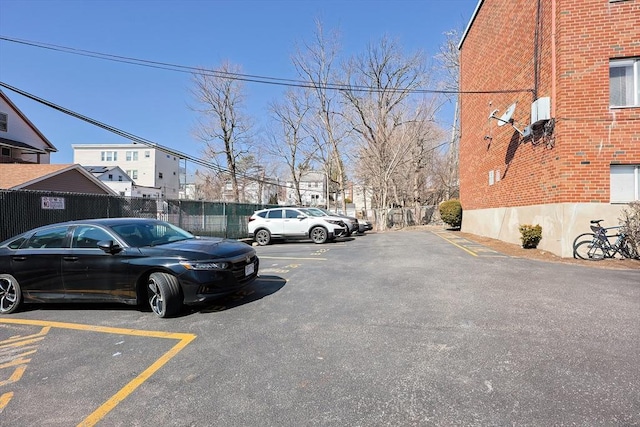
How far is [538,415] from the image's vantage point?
95.5 inches

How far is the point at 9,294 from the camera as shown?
554 centimetres

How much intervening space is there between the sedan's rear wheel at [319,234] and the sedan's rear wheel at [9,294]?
35.3 ft

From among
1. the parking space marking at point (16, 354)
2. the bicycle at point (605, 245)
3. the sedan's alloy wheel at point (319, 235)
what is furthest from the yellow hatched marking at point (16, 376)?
the sedan's alloy wheel at point (319, 235)

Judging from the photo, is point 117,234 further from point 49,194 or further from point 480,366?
point 49,194

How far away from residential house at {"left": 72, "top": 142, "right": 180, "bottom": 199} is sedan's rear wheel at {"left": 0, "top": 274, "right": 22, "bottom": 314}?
5250 centimetres

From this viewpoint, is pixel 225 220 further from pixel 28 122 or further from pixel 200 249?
pixel 28 122

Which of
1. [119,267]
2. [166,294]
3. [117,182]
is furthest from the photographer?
[117,182]

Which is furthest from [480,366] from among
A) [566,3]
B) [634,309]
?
[566,3]

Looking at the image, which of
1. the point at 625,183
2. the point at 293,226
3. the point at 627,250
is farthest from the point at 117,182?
the point at 627,250

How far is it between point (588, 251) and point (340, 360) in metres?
9.14

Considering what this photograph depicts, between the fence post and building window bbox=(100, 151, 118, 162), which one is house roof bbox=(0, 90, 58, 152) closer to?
the fence post

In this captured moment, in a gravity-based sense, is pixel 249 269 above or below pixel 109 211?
below

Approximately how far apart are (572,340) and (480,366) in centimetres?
140

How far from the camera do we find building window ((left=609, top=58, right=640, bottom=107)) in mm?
9461
